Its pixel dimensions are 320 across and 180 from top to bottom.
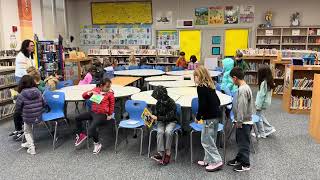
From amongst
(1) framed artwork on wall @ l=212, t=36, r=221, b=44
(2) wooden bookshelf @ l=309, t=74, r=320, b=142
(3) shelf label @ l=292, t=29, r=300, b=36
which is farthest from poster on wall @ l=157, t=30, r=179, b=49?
(2) wooden bookshelf @ l=309, t=74, r=320, b=142

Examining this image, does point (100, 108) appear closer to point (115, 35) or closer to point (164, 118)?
point (164, 118)

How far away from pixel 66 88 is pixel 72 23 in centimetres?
863

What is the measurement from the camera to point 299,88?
21.9 feet

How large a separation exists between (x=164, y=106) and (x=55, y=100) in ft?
6.50

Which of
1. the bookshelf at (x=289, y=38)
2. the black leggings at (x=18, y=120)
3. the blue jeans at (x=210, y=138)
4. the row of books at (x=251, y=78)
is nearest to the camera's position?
the blue jeans at (x=210, y=138)

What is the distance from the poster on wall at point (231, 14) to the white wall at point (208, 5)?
0.17 meters

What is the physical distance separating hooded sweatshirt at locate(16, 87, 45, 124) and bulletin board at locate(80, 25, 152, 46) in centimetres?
907

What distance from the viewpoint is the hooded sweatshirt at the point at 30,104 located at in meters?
4.45

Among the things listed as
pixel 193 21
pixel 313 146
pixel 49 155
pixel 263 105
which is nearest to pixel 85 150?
pixel 49 155

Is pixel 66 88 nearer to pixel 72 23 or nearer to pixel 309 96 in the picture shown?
pixel 309 96

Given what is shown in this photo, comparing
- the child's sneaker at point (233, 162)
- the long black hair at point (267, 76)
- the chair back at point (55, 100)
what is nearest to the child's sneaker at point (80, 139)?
the chair back at point (55, 100)

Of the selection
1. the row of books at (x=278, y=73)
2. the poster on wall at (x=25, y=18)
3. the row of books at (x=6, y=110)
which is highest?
the poster on wall at (x=25, y=18)

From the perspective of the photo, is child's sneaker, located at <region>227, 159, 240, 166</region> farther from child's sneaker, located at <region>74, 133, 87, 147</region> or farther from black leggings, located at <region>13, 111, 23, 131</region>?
black leggings, located at <region>13, 111, 23, 131</region>

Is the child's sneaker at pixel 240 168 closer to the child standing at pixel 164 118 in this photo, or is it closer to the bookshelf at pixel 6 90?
the child standing at pixel 164 118
